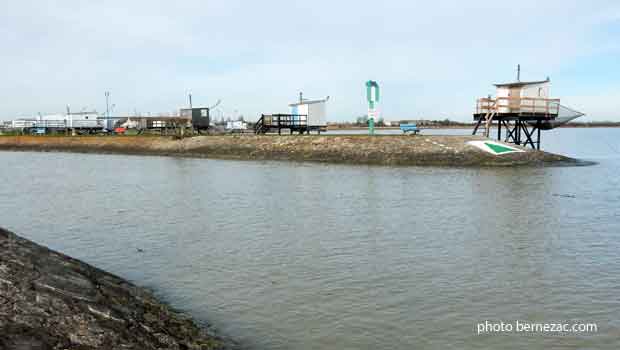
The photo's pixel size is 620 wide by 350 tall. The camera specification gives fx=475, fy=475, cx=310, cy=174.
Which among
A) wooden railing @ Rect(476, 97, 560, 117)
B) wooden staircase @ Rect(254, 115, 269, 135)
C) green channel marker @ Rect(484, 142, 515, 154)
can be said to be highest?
wooden railing @ Rect(476, 97, 560, 117)

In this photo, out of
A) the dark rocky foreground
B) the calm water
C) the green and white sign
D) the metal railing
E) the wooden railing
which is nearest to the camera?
the dark rocky foreground

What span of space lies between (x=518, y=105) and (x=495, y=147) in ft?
18.0

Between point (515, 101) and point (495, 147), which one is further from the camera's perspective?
point (515, 101)

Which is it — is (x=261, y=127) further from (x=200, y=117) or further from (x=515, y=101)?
(x=515, y=101)

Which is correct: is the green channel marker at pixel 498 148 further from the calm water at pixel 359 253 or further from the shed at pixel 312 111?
the shed at pixel 312 111

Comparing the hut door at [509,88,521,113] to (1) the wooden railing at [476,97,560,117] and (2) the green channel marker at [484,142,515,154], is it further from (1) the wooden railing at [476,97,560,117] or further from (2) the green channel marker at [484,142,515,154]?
(2) the green channel marker at [484,142,515,154]

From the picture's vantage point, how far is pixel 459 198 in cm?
2044

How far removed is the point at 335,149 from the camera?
41188mm

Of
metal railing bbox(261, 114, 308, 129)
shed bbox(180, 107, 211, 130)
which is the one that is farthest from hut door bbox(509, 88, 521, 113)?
shed bbox(180, 107, 211, 130)

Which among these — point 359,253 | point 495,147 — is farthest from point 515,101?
point 359,253

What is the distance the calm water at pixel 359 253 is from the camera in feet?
25.7

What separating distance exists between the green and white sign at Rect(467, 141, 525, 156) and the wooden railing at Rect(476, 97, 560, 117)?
3.95 meters

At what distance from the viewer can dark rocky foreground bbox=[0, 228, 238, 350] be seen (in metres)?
5.34

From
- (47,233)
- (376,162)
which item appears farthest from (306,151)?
(47,233)
